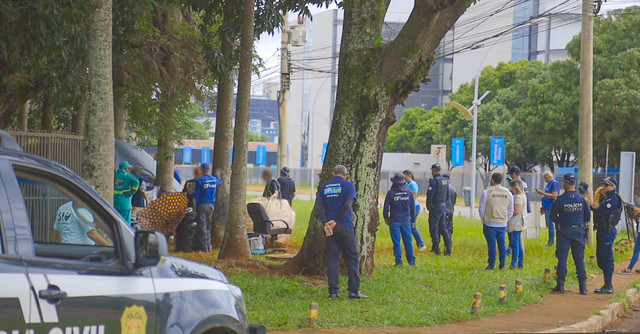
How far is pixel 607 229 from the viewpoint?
13.5m

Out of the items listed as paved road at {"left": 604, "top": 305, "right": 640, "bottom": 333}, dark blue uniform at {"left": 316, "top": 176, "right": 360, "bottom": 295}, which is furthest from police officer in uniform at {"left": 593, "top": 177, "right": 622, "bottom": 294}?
dark blue uniform at {"left": 316, "top": 176, "right": 360, "bottom": 295}

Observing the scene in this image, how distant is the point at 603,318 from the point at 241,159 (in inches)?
255

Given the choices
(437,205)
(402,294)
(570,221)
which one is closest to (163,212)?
(437,205)

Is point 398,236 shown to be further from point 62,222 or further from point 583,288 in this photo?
point 62,222

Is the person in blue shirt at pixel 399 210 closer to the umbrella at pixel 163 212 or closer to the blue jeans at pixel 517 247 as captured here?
the blue jeans at pixel 517 247

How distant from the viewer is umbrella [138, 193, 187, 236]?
16094 mm

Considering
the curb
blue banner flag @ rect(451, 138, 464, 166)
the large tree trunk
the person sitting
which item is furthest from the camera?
blue banner flag @ rect(451, 138, 464, 166)

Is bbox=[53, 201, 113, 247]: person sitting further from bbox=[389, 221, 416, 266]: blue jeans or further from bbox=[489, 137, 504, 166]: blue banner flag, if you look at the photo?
bbox=[489, 137, 504, 166]: blue banner flag

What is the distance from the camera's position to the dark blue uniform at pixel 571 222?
1272 cm

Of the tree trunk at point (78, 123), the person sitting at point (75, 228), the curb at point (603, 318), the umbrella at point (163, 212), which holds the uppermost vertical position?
the tree trunk at point (78, 123)

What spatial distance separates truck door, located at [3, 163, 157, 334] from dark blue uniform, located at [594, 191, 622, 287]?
32.3 feet

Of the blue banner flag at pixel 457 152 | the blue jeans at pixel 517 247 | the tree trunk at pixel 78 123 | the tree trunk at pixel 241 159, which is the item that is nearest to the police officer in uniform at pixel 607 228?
the blue jeans at pixel 517 247

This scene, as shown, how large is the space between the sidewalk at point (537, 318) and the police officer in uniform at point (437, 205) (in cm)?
454

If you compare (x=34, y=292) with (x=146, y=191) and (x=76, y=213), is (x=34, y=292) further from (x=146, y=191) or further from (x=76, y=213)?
(x=146, y=191)
